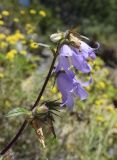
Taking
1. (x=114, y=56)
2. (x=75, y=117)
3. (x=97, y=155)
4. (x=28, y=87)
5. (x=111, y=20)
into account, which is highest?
(x=111, y=20)

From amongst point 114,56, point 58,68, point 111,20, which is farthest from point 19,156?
point 111,20

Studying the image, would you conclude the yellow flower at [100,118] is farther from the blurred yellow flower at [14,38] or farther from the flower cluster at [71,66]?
the flower cluster at [71,66]

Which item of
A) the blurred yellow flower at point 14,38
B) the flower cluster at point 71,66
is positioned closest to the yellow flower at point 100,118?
the blurred yellow flower at point 14,38

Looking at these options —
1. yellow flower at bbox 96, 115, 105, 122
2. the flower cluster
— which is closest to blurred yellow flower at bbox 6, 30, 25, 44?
yellow flower at bbox 96, 115, 105, 122

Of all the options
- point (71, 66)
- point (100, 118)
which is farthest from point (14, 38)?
point (71, 66)

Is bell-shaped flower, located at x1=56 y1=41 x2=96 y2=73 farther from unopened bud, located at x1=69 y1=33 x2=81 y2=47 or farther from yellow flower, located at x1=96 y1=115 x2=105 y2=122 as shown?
yellow flower, located at x1=96 y1=115 x2=105 y2=122

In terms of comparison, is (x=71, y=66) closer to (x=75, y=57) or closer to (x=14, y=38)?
(x=75, y=57)

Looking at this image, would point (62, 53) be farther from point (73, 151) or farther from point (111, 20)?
point (111, 20)

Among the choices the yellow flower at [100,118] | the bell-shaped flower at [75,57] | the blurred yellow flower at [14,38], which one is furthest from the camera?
the blurred yellow flower at [14,38]

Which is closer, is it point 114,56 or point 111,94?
point 111,94
